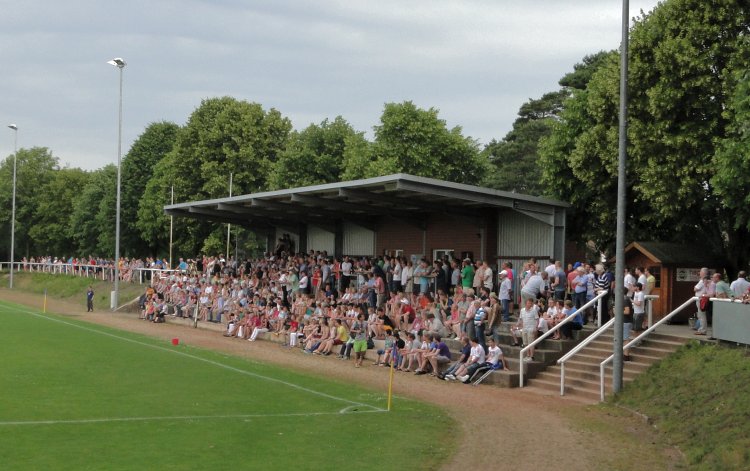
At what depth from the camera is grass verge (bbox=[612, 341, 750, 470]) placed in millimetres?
13633

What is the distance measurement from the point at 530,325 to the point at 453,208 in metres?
8.88

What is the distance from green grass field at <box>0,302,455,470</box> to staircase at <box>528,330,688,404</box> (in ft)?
13.8

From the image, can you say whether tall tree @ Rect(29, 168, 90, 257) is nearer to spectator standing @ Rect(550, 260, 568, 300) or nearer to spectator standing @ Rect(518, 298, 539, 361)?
spectator standing @ Rect(550, 260, 568, 300)

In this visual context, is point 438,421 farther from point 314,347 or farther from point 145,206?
point 145,206

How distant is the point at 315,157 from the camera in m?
52.1

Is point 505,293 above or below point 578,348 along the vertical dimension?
above

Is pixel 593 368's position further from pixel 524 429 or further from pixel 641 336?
pixel 524 429

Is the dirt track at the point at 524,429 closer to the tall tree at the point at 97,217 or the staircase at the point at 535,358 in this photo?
the staircase at the point at 535,358

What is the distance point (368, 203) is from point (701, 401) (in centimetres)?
1819

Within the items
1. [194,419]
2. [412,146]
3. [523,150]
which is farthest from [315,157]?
[194,419]

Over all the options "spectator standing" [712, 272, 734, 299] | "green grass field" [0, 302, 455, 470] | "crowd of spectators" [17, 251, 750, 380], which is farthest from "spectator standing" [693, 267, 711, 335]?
"green grass field" [0, 302, 455, 470]

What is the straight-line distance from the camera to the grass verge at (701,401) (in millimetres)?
13633

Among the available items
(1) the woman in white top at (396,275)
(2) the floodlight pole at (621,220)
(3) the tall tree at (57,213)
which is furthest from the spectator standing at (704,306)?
(3) the tall tree at (57,213)

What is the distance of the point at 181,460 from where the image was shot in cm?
1207
